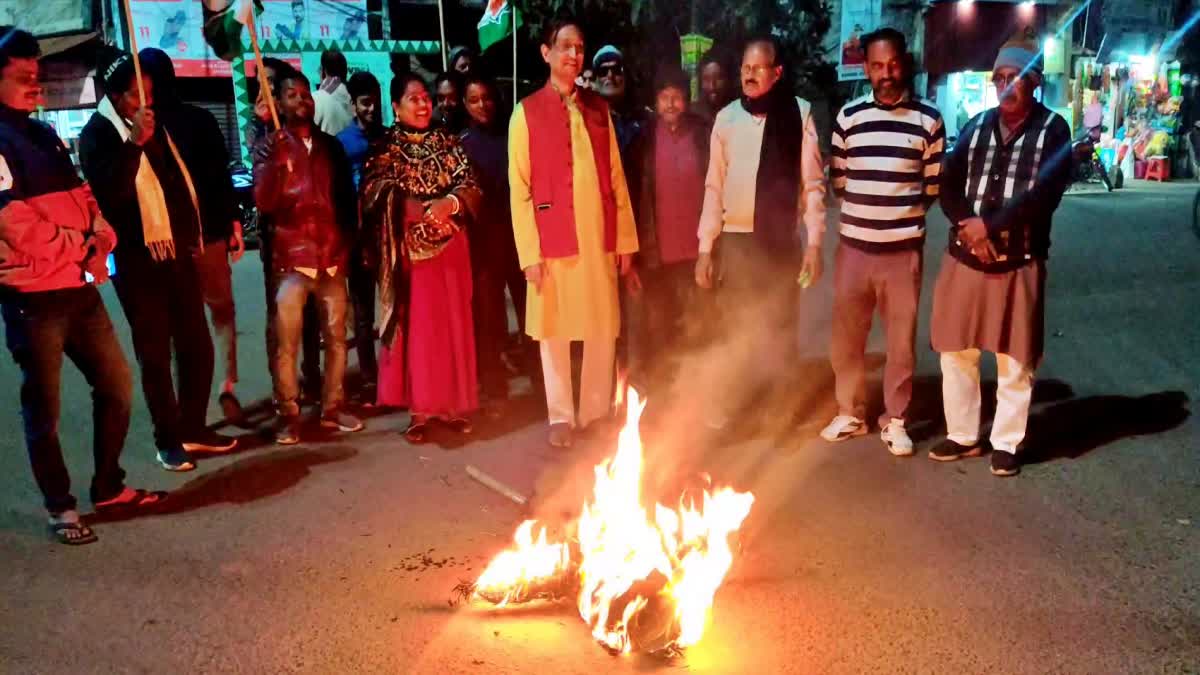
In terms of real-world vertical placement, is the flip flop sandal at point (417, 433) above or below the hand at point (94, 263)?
below

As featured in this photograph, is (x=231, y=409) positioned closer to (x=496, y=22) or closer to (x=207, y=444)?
(x=207, y=444)

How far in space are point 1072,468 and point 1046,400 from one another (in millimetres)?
1337

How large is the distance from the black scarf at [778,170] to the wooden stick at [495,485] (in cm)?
209

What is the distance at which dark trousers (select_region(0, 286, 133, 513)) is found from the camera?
4203 mm

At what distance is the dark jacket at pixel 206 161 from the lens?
5391mm

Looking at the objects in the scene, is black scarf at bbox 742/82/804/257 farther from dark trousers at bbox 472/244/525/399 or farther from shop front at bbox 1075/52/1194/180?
shop front at bbox 1075/52/1194/180

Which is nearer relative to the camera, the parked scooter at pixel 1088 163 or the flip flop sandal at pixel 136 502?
the flip flop sandal at pixel 136 502

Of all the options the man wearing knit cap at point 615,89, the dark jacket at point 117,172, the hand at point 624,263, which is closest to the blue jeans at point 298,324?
the dark jacket at point 117,172

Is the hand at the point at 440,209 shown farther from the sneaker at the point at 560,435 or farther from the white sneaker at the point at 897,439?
the white sneaker at the point at 897,439

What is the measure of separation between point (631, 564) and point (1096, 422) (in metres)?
3.78

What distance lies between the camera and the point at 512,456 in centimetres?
547

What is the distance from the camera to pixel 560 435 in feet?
18.5

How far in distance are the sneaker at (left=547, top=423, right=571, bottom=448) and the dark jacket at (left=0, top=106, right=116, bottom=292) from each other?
2569 millimetres

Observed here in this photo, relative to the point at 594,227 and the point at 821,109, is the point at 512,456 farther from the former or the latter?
the point at 821,109
